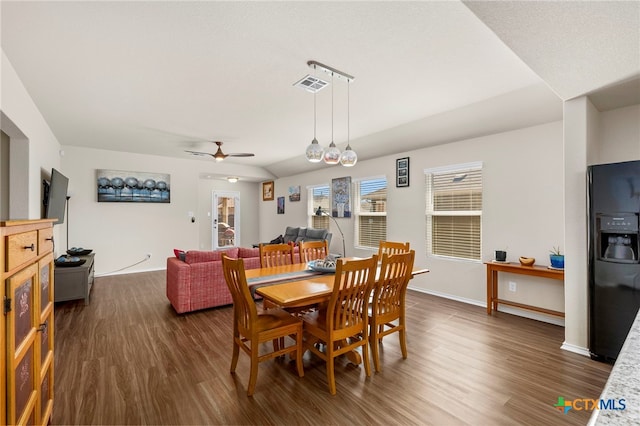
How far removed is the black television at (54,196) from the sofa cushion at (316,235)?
13.9 ft

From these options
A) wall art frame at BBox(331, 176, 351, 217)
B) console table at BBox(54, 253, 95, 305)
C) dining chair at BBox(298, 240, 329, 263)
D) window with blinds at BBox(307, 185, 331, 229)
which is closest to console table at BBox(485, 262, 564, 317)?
dining chair at BBox(298, 240, 329, 263)

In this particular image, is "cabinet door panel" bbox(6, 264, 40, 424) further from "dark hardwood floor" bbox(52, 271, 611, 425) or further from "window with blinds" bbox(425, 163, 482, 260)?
"window with blinds" bbox(425, 163, 482, 260)

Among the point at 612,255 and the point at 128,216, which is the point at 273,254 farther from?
the point at 128,216

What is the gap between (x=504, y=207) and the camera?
3.89 meters

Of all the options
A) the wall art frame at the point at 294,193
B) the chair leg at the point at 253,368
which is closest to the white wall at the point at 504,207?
the wall art frame at the point at 294,193

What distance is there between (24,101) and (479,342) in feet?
17.6

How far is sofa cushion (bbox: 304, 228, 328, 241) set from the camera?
6.33 metres

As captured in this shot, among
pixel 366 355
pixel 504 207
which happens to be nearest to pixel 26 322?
pixel 366 355

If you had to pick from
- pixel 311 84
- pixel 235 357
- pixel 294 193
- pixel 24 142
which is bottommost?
pixel 235 357

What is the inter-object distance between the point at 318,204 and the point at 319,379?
513 cm

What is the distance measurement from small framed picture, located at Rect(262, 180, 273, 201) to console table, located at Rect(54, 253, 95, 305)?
17.0 feet

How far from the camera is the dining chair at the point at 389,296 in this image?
7.84 feet

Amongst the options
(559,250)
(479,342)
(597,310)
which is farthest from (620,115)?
(479,342)

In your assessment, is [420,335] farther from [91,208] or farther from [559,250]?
[91,208]
